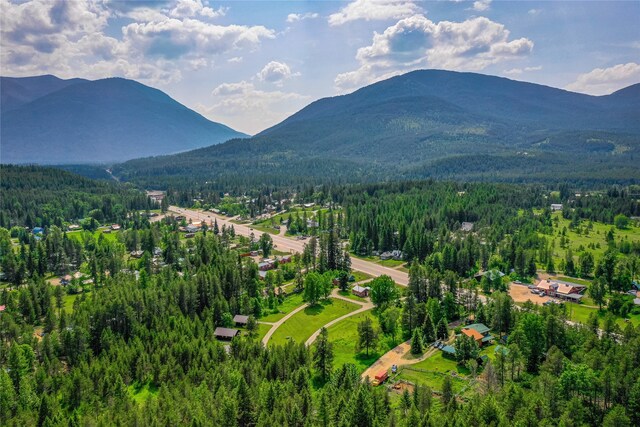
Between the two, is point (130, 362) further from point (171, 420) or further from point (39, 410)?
point (171, 420)

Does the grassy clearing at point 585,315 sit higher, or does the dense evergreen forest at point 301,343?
the dense evergreen forest at point 301,343

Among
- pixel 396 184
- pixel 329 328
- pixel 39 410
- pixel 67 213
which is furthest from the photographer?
pixel 396 184

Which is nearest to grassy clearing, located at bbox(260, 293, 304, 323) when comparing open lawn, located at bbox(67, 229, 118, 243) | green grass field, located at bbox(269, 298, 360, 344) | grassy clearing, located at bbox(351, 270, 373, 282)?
green grass field, located at bbox(269, 298, 360, 344)

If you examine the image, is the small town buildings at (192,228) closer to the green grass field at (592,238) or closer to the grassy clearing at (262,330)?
the grassy clearing at (262,330)

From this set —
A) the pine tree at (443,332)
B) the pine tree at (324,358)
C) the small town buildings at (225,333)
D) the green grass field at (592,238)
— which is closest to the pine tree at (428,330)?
the pine tree at (443,332)

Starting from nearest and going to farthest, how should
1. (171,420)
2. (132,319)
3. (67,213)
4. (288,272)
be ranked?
(171,420) < (132,319) < (288,272) < (67,213)

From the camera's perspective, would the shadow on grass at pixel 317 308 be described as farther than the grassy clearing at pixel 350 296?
No

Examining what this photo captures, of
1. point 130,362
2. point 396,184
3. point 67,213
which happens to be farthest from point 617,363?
point 67,213

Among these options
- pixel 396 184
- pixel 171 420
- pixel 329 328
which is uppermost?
pixel 396 184
